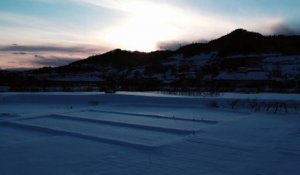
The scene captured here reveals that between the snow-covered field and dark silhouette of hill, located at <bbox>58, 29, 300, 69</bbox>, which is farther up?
dark silhouette of hill, located at <bbox>58, 29, 300, 69</bbox>

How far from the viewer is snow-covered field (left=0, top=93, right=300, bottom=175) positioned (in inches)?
187

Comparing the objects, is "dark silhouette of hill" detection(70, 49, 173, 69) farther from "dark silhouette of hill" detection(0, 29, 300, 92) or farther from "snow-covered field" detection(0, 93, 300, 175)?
"snow-covered field" detection(0, 93, 300, 175)

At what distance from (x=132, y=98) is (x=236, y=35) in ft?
235

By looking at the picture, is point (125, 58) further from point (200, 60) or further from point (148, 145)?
point (148, 145)

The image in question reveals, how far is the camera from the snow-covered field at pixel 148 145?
4.74 meters

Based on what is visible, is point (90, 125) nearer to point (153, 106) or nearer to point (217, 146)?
point (217, 146)

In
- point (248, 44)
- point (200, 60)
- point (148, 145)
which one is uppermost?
point (248, 44)

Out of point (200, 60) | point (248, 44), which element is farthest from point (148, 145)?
point (248, 44)

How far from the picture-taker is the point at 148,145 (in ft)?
20.0

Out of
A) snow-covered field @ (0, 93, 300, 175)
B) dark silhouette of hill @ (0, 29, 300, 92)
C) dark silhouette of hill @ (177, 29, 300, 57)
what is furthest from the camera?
dark silhouette of hill @ (177, 29, 300, 57)

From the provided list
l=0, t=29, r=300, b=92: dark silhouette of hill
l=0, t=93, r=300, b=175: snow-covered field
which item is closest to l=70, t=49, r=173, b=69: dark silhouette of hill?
l=0, t=29, r=300, b=92: dark silhouette of hill

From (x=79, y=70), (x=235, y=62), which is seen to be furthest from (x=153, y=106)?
(x=79, y=70)

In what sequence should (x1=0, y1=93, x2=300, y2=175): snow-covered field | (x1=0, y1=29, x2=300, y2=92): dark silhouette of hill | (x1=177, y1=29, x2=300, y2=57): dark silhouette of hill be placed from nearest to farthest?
(x1=0, y1=93, x2=300, y2=175): snow-covered field
(x1=0, y1=29, x2=300, y2=92): dark silhouette of hill
(x1=177, y1=29, x2=300, y2=57): dark silhouette of hill

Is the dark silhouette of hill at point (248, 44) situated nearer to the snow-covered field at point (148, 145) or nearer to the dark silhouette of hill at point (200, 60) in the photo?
the dark silhouette of hill at point (200, 60)
